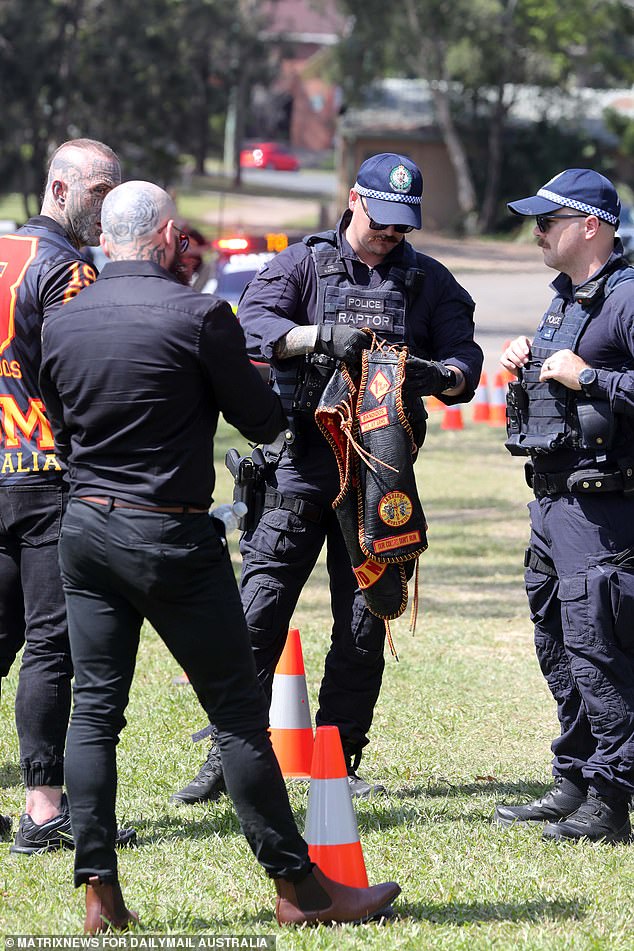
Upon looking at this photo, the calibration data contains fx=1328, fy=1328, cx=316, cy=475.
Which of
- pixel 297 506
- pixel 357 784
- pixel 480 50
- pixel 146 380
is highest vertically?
pixel 480 50

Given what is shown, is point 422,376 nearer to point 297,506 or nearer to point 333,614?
point 297,506

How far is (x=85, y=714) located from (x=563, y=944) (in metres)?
1.54

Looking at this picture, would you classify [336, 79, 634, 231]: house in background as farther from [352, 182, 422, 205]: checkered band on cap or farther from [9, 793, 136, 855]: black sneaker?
[9, 793, 136, 855]: black sneaker

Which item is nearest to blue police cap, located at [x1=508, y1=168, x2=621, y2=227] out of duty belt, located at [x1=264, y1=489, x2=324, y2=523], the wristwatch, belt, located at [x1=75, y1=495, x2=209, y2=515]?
the wristwatch

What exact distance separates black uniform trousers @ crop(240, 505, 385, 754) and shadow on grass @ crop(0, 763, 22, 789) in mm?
1128

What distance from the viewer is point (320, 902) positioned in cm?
383

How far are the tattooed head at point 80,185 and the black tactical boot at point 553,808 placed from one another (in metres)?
2.58

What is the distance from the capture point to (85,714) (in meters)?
3.73

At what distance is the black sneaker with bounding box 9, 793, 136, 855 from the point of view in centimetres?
455

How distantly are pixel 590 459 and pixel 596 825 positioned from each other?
1.30 meters

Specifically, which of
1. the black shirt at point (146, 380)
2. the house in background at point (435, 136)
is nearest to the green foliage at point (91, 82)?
the house in background at point (435, 136)

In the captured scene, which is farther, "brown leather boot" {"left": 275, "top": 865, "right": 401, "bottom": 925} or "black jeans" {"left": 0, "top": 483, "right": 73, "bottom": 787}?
"black jeans" {"left": 0, "top": 483, "right": 73, "bottom": 787}

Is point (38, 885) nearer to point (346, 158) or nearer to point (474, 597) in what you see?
point (474, 597)

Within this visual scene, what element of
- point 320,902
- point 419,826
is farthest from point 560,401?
point 320,902
